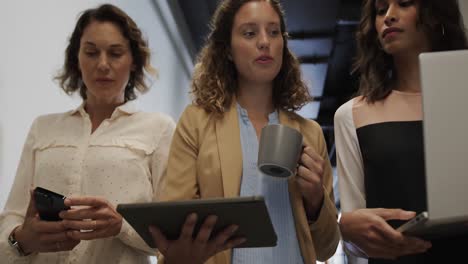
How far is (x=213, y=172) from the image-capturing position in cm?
126

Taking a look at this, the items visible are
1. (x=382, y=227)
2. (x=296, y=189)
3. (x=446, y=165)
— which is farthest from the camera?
(x=296, y=189)

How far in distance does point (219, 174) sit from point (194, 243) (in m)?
0.27

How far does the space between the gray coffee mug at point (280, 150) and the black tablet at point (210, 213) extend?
0.15 meters

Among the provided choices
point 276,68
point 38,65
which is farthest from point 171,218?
point 38,65

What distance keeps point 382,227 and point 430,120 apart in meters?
0.27

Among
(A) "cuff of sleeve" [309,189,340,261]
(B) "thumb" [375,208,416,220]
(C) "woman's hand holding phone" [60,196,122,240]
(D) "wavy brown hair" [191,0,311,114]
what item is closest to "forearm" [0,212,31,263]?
(C) "woman's hand holding phone" [60,196,122,240]

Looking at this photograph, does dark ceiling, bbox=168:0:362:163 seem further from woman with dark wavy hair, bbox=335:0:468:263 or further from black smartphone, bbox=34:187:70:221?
black smartphone, bbox=34:187:70:221

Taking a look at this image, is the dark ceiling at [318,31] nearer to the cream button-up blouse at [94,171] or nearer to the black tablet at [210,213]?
the cream button-up blouse at [94,171]

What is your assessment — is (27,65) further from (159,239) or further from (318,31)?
(318,31)

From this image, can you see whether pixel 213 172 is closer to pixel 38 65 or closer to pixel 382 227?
pixel 382 227

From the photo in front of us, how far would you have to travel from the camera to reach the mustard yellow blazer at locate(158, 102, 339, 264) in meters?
1.24

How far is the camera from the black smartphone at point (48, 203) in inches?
42.6

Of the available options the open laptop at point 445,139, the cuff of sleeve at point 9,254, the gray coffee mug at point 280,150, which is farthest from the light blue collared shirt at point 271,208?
the cuff of sleeve at point 9,254

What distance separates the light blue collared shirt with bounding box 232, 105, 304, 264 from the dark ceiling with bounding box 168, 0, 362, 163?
292cm
